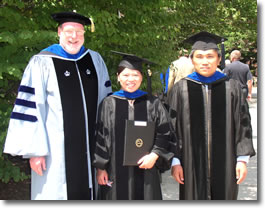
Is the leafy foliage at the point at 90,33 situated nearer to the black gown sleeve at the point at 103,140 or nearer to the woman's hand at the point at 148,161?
the black gown sleeve at the point at 103,140

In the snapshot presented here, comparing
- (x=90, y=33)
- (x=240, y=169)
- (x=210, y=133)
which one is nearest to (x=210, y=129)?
(x=210, y=133)

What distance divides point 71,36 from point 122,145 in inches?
41.5

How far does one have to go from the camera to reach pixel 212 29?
875cm

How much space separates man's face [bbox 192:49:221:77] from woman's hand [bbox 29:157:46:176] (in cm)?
158

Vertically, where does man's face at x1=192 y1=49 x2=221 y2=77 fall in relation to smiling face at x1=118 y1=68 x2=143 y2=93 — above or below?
above

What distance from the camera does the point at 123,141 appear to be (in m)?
3.11

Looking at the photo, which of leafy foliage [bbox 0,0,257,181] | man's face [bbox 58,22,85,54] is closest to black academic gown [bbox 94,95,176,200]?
man's face [bbox 58,22,85,54]

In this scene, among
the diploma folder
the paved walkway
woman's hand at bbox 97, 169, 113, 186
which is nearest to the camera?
the diploma folder

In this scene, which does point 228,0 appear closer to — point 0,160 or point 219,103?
point 219,103

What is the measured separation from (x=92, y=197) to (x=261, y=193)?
1942mm

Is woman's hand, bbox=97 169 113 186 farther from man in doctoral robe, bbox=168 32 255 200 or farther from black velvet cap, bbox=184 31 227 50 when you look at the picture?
black velvet cap, bbox=184 31 227 50

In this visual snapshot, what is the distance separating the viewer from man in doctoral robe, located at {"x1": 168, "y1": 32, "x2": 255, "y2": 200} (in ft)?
10.5

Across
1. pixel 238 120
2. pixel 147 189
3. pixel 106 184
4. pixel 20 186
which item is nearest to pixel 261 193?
pixel 238 120

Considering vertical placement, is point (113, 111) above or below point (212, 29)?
below
